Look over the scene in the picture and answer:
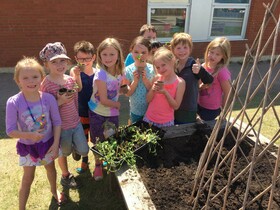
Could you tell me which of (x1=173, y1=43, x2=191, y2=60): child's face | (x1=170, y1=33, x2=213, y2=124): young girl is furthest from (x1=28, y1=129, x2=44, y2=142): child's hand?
(x1=173, y1=43, x2=191, y2=60): child's face

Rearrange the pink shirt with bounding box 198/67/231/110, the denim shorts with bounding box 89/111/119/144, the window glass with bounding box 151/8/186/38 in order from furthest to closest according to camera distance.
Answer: the window glass with bounding box 151/8/186/38, the pink shirt with bounding box 198/67/231/110, the denim shorts with bounding box 89/111/119/144

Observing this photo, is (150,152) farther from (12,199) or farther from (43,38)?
(43,38)

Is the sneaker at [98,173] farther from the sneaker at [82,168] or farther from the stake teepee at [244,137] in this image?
the stake teepee at [244,137]

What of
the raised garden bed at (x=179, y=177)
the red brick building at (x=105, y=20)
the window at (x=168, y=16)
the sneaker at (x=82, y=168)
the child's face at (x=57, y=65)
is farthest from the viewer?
the window at (x=168, y=16)

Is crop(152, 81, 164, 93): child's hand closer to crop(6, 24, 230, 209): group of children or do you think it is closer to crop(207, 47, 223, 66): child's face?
crop(6, 24, 230, 209): group of children

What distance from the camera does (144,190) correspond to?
2.14 m

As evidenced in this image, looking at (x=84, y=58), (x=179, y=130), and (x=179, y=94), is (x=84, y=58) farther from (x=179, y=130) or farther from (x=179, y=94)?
(x=179, y=130)

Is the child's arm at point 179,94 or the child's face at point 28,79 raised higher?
the child's face at point 28,79

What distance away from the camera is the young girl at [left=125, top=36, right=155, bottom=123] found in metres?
2.84

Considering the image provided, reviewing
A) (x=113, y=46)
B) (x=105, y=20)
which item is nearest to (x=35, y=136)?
(x=113, y=46)

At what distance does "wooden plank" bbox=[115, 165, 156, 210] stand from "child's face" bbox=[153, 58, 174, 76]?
1.07m

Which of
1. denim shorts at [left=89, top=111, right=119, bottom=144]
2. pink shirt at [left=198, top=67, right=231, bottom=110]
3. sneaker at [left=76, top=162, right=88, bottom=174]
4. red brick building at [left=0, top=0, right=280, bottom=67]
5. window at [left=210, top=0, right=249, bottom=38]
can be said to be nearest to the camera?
denim shorts at [left=89, top=111, right=119, bottom=144]

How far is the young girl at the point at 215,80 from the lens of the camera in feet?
9.72

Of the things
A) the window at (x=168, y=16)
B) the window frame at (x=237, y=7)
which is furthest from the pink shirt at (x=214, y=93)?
the window frame at (x=237, y=7)
